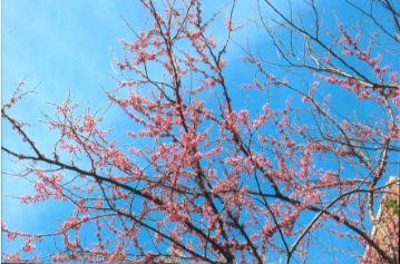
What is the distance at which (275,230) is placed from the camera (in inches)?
290

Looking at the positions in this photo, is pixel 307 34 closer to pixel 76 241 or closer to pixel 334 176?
pixel 334 176

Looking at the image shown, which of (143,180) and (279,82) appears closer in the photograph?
(143,180)

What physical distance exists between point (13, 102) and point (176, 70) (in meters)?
2.43

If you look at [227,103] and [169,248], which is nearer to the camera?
[169,248]

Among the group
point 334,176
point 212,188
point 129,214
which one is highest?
point 334,176


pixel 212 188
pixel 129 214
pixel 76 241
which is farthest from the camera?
pixel 76 241

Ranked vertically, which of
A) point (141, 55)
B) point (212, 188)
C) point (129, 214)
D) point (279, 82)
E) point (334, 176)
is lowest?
point (129, 214)

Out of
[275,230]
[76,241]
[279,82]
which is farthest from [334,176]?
[76,241]

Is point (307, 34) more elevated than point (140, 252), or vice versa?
point (307, 34)

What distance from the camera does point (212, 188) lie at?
708 cm

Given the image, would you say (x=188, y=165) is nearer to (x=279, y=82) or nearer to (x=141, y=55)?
(x=141, y=55)

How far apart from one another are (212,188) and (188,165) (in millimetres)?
455

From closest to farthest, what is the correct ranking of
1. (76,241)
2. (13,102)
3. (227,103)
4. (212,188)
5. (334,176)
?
(13,102)
(212,188)
(76,241)
(227,103)
(334,176)

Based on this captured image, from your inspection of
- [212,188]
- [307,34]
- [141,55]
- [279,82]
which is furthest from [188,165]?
[279,82]
